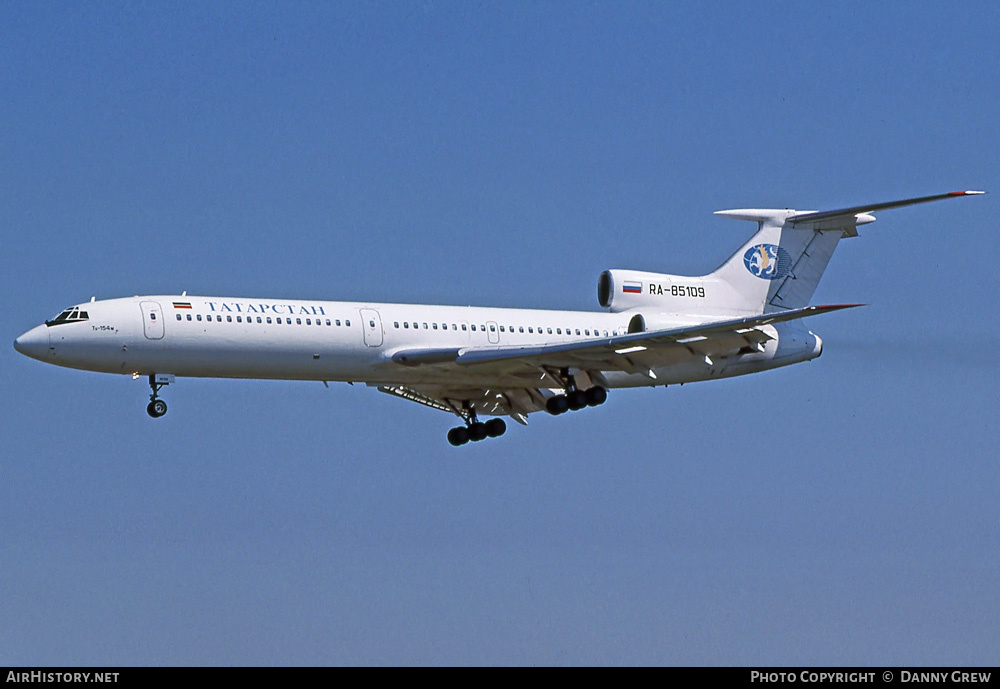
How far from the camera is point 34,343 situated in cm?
3572

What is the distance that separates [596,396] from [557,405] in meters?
1.01

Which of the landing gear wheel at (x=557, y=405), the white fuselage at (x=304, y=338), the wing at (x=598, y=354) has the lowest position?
the landing gear wheel at (x=557, y=405)

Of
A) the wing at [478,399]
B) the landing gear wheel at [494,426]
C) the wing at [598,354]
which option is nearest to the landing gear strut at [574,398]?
the wing at [598,354]

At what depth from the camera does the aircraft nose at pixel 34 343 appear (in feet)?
117

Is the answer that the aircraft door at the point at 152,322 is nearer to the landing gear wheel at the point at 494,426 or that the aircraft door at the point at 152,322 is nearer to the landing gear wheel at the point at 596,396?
the landing gear wheel at the point at 494,426

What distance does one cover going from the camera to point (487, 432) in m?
43.2

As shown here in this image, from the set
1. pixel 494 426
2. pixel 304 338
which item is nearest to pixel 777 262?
pixel 494 426

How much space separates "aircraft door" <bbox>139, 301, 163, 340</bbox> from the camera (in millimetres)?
35969

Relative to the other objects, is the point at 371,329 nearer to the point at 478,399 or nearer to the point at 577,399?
the point at 577,399

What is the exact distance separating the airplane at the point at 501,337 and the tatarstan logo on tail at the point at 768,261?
0.03 meters

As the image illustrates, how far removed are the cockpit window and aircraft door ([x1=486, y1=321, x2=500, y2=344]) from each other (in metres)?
9.60

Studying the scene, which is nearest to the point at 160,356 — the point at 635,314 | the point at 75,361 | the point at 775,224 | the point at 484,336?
the point at 75,361
